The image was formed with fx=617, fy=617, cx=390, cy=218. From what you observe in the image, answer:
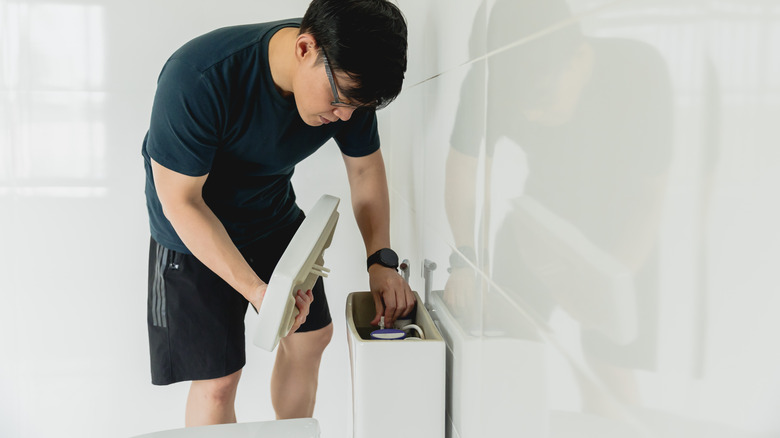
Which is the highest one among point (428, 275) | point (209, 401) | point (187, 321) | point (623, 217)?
point (623, 217)

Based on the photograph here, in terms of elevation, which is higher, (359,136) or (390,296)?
(359,136)

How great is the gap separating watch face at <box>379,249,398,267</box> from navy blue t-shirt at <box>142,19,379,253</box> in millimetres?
238

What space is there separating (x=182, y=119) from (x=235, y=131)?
0.13 metres

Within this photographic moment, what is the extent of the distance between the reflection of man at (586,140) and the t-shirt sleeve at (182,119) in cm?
46

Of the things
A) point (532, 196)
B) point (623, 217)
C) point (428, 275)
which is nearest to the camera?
point (623, 217)

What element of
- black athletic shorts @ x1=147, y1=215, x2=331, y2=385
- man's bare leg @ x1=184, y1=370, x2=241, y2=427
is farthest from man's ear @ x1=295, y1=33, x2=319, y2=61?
man's bare leg @ x1=184, y1=370, x2=241, y2=427

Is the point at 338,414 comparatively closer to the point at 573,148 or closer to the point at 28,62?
the point at 28,62

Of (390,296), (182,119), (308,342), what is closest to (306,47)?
(182,119)

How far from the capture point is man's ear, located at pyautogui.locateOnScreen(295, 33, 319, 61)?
34.5 inches

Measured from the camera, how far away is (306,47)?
90cm

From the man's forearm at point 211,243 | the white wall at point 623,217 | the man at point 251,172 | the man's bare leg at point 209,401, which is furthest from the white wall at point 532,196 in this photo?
the man's bare leg at point 209,401

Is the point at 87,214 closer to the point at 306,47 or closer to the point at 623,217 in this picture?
the point at 306,47

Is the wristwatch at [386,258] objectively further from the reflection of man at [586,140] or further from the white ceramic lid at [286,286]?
the reflection of man at [586,140]

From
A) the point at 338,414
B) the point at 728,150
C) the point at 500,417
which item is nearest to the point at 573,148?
the point at 728,150
